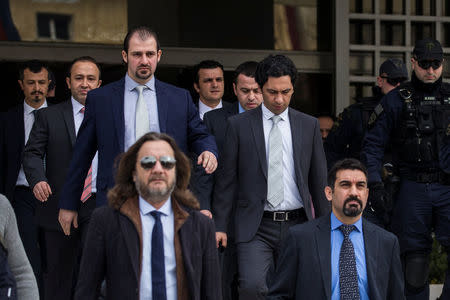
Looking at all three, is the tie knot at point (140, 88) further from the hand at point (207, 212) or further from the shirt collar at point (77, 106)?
the shirt collar at point (77, 106)

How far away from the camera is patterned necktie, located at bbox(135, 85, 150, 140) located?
278 inches

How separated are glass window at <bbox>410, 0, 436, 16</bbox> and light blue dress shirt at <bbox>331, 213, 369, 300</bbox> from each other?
6.23 metres

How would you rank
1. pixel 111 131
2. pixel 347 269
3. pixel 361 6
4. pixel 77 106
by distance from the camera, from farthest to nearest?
pixel 361 6
pixel 77 106
pixel 111 131
pixel 347 269

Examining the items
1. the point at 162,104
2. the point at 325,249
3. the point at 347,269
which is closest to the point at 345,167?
the point at 325,249

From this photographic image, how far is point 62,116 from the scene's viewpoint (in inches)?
339

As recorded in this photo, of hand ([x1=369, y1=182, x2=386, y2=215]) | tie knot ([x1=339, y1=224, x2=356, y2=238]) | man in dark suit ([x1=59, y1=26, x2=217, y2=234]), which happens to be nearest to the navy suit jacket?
man in dark suit ([x1=59, y1=26, x2=217, y2=234])

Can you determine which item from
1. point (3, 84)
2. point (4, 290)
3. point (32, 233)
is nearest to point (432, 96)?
point (32, 233)

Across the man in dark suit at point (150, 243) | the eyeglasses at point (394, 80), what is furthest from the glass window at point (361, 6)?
the man in dark suit at point (150, 243)

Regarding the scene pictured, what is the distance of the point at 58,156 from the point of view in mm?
8586

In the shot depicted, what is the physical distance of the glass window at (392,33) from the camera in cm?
1247

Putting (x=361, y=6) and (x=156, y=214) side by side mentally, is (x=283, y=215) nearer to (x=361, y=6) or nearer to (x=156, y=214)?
(x=156, y=214)

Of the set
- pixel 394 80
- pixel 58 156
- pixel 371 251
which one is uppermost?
pixel 394 80

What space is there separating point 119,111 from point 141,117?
0.15 metres

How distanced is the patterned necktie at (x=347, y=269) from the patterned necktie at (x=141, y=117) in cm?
143
